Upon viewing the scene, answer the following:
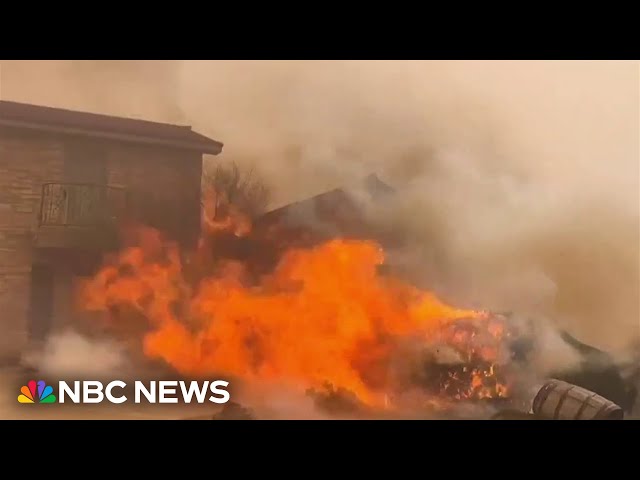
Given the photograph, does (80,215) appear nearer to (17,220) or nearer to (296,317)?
(17,220)

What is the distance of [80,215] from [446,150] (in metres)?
1.82

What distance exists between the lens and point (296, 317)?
10.3ft

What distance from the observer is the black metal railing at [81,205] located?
3119 mm

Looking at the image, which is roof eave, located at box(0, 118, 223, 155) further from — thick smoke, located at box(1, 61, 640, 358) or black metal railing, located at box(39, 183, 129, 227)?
black metal railing, located at box(39, 183, 129, 227)

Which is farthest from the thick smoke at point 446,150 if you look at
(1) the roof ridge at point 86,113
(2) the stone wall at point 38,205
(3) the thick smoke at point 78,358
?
(3) the thick smoke at point 78,358

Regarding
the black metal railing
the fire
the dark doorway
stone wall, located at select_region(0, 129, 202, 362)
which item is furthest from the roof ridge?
the dark doorway

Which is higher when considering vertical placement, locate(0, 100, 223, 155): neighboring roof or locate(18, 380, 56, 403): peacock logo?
locate(0, 100, 223, 155): neighboring roof

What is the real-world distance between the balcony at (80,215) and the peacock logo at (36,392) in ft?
2.18

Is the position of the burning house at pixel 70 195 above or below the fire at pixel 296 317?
above

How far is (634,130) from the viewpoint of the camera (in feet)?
10.5

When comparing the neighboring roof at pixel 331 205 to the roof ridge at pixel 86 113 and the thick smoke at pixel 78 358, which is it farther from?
the thick smoke at pixel 78 358

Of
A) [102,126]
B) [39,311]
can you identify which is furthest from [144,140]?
[39,311]

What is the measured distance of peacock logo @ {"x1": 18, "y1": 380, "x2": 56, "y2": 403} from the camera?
10.1 feet
